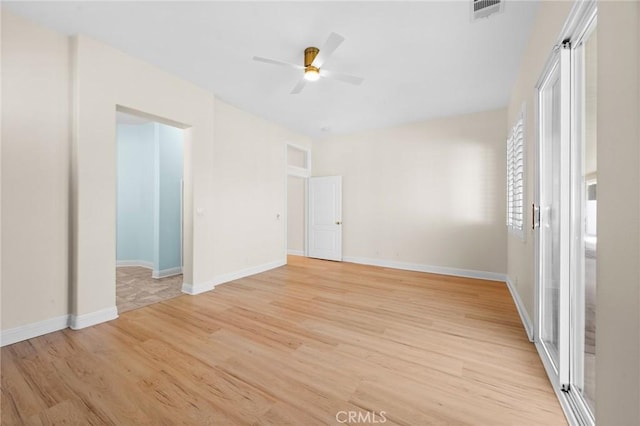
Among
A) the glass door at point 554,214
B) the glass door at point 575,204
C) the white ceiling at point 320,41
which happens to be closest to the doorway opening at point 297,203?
the white ceiling at point 320,41

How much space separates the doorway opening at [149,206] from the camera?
4617 mm

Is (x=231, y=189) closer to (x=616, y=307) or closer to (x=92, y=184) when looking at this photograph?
(x=92, y=184)

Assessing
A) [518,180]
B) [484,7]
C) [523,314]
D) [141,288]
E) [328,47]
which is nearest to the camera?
[484,7]

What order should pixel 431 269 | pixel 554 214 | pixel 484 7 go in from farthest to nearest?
pixel 431 269
pixel 484 7
pixel 554 214

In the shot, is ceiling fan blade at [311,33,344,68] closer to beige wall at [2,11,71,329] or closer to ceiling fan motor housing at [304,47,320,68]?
ceiling fan motor housing at [304,47,320,68]

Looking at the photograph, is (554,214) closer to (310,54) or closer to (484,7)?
(484,7)

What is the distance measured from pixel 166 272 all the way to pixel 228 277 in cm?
131

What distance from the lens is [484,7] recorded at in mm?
2166

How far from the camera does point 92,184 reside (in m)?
2.71

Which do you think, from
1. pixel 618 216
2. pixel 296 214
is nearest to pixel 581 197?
pixel 618 216

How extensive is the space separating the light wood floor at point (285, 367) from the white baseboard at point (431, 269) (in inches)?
47.1

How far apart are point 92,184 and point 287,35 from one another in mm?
2486

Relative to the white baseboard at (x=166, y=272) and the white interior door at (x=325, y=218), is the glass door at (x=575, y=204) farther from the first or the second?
the white baseboard at (x=166, y=272)

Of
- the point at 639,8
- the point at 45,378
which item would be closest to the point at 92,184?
the point at 45,378
